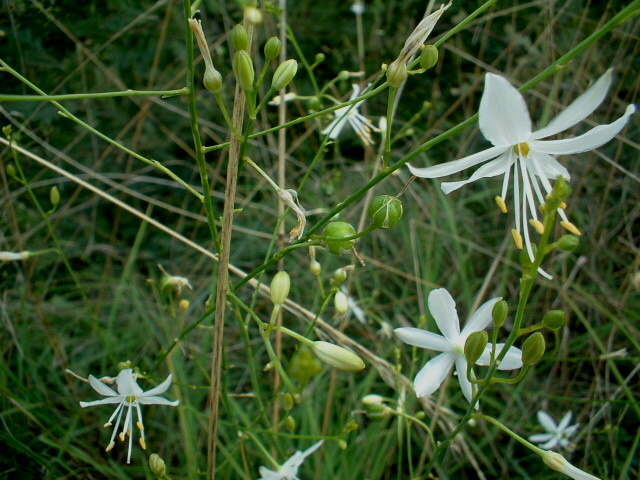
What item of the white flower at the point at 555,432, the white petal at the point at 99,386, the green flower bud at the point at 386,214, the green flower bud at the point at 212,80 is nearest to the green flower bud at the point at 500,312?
the green flower bud at the point at 386,214

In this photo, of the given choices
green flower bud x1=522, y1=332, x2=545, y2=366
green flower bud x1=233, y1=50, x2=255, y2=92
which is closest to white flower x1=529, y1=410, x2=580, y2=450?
green flower bud x1=522, y1=332, x2=545, y2=366

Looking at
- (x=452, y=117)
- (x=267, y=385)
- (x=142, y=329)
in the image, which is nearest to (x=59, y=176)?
(x=142, y=329)

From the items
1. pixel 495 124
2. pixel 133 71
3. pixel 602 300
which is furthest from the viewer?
Result: pixel 133 71

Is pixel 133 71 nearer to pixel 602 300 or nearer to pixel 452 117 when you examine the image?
pixel 452 117

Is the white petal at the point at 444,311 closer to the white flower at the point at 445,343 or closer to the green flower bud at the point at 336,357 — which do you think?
the white flower at the point at 445,343

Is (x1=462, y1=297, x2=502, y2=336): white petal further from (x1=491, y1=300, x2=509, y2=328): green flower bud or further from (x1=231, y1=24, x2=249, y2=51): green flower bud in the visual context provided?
(x1=231, y1=24, x2=249, y2=51): green flower bud

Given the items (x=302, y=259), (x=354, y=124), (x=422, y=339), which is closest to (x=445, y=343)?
(x=422, y=339)
